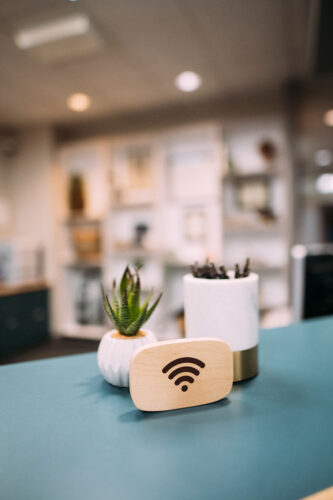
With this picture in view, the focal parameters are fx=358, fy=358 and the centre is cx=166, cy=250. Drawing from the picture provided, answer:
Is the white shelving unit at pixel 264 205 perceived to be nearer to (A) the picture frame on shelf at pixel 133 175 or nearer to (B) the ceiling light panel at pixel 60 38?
(A) the picture frame on shelf at pixel 133 175

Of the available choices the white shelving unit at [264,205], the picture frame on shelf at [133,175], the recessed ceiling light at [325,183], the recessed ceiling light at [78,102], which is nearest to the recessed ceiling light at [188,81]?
the white shelving unit at [264,205]

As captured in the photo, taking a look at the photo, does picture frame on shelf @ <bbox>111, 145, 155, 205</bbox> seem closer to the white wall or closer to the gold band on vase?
the white wall

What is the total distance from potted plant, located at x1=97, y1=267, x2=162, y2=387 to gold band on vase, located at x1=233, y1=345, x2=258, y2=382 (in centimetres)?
21

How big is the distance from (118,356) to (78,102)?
363 cm

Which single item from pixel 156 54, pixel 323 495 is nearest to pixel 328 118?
pixel 156 54

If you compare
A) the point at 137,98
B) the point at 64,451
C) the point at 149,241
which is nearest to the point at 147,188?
the point at 149,241

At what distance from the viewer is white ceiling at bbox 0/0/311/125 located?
7.63 ft

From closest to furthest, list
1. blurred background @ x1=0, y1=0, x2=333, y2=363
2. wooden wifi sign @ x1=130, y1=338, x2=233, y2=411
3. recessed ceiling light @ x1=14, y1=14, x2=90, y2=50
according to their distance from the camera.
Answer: wooden wifi sign @ x1=130, y1=338, x2=233, y2=411 → recessed ceiling light @ x1=14, y1=14, x2=90, y2=50 → blurred background @ x1=0, y1=0, x2=333, y2=363

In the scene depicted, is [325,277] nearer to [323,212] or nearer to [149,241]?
[323,212]

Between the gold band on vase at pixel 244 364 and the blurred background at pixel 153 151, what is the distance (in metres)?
1.62

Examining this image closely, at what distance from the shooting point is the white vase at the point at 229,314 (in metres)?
0.86

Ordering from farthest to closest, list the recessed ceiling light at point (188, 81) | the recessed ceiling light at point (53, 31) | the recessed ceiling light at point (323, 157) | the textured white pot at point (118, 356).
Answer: the recessed ceiling light at point (323, 157) → the recessed ceiling light at point (188, 81) → the recessed ceiling light at point (53, 31) → the textured white pot at point (118, 356)

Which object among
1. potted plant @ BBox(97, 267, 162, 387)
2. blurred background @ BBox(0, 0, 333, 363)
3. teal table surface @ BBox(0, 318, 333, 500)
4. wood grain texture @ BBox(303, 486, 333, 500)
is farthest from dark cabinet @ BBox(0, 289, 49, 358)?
wood grain texture @ BBox(303, 486, 333, 500)

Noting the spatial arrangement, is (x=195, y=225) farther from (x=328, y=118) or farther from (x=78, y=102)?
(x=78, y=102)
